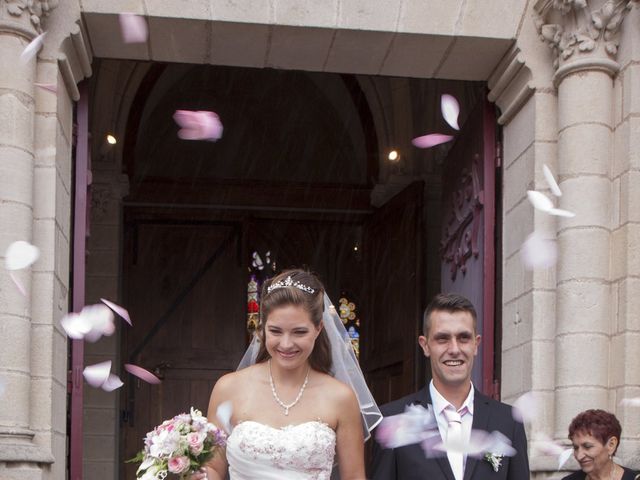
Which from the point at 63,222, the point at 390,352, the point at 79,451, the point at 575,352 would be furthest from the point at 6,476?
the point at 390,352

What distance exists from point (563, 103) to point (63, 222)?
119 inches

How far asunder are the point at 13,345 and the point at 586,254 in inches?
126

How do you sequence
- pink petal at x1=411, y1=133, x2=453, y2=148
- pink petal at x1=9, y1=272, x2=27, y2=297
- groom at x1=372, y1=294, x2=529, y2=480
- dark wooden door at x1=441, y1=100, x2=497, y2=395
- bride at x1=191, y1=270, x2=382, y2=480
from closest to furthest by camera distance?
groom at x1=372, y1=294, x2=529, y2=480
bride at x1=191, y1=270, x2=382, y2=480
pink petal at x1=9, y1=272, x2=27, y2=297
dark wooden door at x1=441, y1=100, x2=497, y2=395
pink petal at x1=411, y1=133, x2=453, y2=148

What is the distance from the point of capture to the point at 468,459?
4.28 m

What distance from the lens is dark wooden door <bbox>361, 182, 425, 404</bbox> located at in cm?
996

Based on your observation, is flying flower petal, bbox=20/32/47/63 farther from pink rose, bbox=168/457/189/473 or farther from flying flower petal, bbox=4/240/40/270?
pink rose, bbox=168/457/189/473

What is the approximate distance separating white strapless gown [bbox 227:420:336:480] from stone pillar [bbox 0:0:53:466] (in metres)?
Result: 1.47

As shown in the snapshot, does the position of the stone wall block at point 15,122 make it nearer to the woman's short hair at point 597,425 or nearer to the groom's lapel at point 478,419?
the groom's lapel at point 478,419

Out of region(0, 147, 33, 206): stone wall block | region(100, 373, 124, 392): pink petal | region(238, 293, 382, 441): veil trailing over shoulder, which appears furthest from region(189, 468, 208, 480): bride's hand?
region(100, 373, 124, 392): pink petal

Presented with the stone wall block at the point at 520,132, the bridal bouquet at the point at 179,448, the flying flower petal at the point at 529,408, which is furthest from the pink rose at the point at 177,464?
the stone wall block at the point at 520,132

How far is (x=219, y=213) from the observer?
12305 millimetres

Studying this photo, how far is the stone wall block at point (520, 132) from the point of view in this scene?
6.81 meters

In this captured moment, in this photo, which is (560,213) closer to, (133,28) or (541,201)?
(541,201)

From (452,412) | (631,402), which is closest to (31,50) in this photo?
(452,412)
